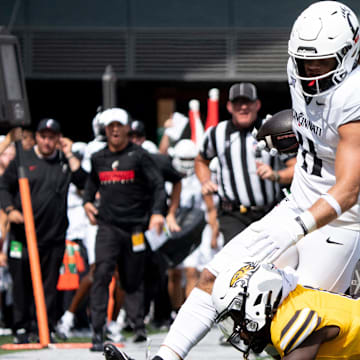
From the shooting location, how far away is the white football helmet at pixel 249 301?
3.84 meters

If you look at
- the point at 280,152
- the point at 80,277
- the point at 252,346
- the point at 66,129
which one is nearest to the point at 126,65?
the point at 66,129

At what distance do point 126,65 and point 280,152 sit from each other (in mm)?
12056

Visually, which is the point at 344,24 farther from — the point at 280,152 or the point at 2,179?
the point at 2,179

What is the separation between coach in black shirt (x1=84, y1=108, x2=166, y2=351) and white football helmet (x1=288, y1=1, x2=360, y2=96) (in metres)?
3.81

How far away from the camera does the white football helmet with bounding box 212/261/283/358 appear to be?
3.84 meters

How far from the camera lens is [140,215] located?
8070 millimetres

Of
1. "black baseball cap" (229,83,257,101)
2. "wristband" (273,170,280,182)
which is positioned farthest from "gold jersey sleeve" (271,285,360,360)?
"black baseball cap" (229,83,257,101)

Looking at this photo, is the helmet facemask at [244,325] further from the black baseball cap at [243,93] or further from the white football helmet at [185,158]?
the white football helmet at [185,158]

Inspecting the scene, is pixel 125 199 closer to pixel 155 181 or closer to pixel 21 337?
pixel 155 181

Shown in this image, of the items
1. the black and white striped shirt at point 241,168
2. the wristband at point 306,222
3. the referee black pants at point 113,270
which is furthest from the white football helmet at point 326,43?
the referee black pants at point 113,270

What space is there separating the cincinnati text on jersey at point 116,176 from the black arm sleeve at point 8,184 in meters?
0.74

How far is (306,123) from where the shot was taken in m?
4.34

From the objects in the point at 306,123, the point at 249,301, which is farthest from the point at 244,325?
the point at 306,123

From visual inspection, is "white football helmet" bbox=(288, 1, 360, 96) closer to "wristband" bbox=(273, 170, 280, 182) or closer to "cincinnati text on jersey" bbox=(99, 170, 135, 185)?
"wristband" bbox=(273, 170, 280, 182)
